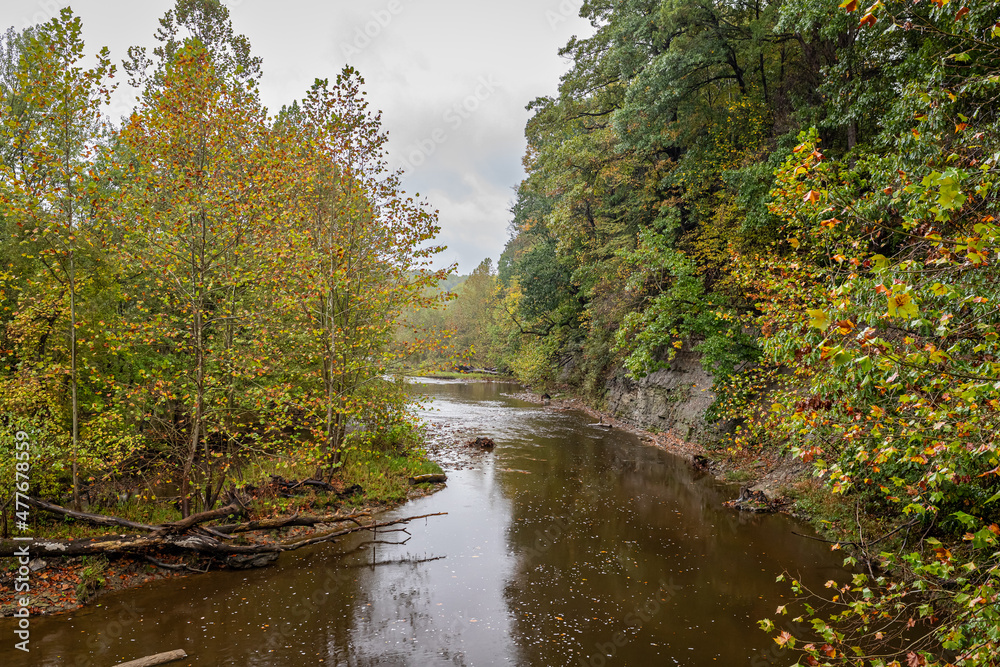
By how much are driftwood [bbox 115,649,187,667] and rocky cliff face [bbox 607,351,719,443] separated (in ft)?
51.7

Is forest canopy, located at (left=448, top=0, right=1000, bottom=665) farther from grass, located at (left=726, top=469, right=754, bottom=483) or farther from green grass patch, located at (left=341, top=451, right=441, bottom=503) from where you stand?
green grass patch, located at (left=341, top=451, right=441, bottom=503)

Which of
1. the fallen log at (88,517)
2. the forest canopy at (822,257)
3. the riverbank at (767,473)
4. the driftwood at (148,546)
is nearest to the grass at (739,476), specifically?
the riverbank at (767,473)

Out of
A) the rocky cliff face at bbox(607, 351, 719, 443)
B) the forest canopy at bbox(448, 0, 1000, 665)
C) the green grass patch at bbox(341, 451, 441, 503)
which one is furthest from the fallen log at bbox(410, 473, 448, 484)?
the rocky cliff face at bbox(607, 351, 719, 443)

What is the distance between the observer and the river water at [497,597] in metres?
6.90

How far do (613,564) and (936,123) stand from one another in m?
9.20

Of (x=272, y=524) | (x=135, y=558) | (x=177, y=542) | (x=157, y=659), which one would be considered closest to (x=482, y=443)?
(x=272, y=524)

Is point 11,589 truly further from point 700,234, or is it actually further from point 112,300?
point 700,234

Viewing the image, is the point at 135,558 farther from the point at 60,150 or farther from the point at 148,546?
the point at 60,150

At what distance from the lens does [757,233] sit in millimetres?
16766

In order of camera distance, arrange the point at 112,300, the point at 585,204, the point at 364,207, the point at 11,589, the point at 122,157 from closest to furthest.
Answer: the point at 11,589 < the point at 112,300 < the point at 364,207 < the point at 122,157 < the point at 585,204

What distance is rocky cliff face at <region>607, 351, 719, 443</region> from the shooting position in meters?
19.5

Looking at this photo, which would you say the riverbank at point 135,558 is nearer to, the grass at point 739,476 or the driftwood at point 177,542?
the driftwood at point 177,542

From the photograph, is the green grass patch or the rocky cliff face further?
the rocky cliff face

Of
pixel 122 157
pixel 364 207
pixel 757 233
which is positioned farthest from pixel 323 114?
pixel 757 233
